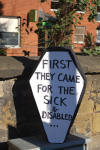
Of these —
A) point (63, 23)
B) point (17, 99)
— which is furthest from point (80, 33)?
point (17, 99)

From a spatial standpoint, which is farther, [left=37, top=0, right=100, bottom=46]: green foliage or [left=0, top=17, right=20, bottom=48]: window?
[left=0, top=17, right=20, bottom=48]: window

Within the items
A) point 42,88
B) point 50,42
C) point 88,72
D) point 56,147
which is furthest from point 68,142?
point 50,42

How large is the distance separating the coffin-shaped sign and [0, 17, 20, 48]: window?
1192 cm

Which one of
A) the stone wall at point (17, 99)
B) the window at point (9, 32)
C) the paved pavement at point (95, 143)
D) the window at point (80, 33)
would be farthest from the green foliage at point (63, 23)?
the window at point (80, 33)

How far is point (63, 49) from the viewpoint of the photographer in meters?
2.96

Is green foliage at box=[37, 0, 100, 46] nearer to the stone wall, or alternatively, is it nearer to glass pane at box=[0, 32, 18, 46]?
the stone wall

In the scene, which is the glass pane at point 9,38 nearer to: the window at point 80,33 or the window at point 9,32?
the window at point 9,32

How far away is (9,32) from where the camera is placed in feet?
49.1

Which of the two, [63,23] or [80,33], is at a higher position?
[63,23]

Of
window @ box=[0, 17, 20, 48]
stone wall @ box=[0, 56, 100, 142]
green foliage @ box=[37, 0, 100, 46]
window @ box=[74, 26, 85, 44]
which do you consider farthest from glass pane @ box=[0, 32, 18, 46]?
stone wall @ box=[0, 56, 100, 142]

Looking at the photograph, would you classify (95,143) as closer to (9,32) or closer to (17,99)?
(17,99)

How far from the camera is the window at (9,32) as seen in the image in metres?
14.8

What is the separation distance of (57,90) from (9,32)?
1235 centimetres

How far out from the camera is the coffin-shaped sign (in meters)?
2.99
